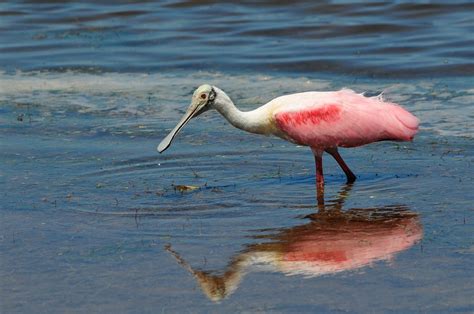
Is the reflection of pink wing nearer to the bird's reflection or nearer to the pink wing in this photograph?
the bird's reflection

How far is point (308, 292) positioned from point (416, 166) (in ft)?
11.0

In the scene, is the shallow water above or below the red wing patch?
below

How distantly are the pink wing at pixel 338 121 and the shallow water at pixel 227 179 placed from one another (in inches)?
12.9

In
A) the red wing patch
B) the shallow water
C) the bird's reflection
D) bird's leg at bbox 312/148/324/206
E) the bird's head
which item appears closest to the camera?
the shallow water

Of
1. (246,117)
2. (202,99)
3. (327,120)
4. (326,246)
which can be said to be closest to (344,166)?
(327,120)

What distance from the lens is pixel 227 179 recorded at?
29.6ft

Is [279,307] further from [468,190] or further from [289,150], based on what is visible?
[289,150]

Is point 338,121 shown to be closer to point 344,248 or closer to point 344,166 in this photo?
point 344,166

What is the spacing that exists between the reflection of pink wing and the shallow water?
17 mm

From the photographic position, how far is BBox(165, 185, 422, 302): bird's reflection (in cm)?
647

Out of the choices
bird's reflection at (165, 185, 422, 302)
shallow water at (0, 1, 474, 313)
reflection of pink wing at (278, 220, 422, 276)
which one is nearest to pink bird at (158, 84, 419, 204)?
shallow water at (0, 1, 474, 313)

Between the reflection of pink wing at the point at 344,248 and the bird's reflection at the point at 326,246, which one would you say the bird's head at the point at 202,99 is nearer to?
the bird's reflection at the point at 326,246

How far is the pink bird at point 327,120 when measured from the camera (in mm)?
8742

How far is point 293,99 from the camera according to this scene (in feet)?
28.9
